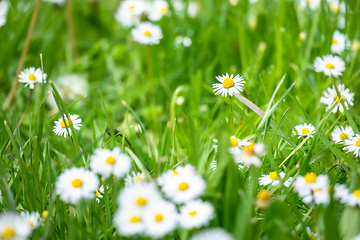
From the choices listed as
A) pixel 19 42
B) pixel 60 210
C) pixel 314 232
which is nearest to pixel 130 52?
pixel 19 42

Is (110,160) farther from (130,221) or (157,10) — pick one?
(157,10)

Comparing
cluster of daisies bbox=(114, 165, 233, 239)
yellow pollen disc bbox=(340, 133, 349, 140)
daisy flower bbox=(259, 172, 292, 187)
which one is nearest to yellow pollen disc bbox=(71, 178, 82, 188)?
cluster of daisies bbox=(114, 165, 233, 239)

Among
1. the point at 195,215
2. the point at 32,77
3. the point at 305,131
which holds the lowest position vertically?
the point at 195,215

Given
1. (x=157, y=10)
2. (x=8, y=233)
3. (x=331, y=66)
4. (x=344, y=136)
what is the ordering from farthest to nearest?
1. (x=157, y=10)
2. (x=331, y=66)
3. (x=344, y=136)
4. (x=8, y=233)

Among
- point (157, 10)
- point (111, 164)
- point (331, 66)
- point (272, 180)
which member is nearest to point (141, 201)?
point (111, 164)

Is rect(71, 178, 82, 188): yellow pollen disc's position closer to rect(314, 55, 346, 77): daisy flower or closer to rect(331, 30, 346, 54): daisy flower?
rect(314, 55, 346, 77): daisy flower

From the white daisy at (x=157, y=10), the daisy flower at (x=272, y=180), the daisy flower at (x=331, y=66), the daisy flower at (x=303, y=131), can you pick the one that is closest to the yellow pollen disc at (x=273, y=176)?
the daisy flower at (x=272, y=180)
